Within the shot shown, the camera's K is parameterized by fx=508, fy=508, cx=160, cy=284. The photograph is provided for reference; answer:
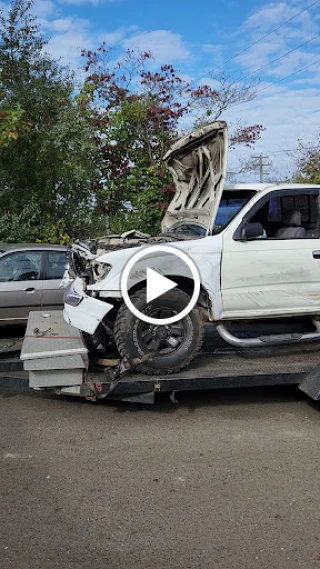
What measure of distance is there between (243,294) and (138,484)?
7.17ft

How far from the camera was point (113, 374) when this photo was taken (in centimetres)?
459

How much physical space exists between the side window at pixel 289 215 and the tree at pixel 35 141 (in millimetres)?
6328

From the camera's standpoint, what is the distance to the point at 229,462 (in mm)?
4023

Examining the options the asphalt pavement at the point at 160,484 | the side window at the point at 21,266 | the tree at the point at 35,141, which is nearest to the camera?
the asphalt pavement at the point at 160,484

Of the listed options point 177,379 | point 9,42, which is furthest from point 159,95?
point 177,379

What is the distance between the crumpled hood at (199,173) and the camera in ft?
16.6

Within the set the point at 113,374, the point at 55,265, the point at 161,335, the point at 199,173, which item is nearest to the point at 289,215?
the point at 199,173

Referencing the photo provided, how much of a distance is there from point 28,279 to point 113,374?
384 centimetres

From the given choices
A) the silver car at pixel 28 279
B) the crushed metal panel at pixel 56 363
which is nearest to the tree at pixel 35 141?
the silver car at pixel 28 279

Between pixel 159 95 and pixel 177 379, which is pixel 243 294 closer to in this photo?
pixel 177 379

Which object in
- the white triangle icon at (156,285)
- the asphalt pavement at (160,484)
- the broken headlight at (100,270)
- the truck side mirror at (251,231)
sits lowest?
the asphalt pavement at (160,484)

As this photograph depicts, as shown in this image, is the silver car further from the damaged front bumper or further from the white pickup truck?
the damaged front bumper

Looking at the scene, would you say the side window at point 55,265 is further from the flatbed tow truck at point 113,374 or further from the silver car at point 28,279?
the flatbed tow truck at point 113,374
